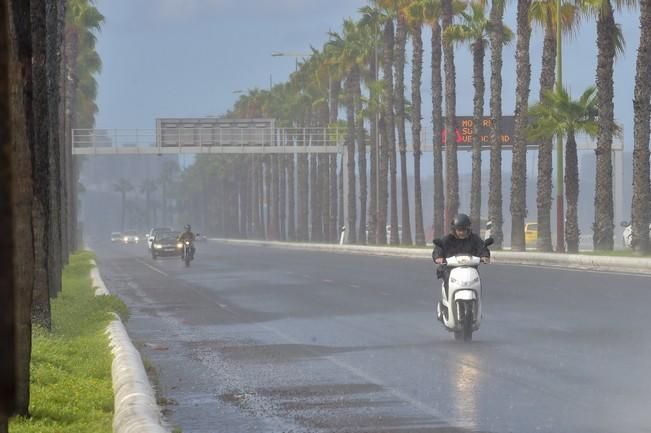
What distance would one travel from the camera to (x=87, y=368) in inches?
545

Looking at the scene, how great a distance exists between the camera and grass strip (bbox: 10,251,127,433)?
9.22m

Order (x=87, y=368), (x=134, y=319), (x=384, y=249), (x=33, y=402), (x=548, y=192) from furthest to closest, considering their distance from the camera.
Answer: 1. (x=384, y=249)
2. (x=548, y=192)
3. (x=134, y=319)
4. (x=87, y=368)
5. (x=33, y=402)

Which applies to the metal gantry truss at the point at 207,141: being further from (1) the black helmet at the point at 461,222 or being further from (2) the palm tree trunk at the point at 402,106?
(1) the black helmet at the point at 461,222

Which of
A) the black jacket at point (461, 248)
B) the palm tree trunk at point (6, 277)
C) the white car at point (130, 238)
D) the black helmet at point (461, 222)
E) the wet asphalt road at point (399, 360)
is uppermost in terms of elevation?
the palm tree trunk at point (6, 277)

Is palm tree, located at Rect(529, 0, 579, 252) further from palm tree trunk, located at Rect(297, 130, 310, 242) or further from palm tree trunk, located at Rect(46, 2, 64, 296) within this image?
palm tree trunk, located at Rect(297, 130, 310, 242)

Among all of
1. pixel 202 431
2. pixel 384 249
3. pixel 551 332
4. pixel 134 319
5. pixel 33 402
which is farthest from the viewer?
pixel 384 249

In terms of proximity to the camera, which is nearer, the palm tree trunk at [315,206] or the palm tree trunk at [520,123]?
the palm tree trunk at [520,123]

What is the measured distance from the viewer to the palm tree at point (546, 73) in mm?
57375

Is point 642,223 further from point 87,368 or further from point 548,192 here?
point 87,368

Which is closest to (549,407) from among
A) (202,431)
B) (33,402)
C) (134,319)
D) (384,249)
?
(202,431)

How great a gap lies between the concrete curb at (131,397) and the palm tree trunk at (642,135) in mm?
34013

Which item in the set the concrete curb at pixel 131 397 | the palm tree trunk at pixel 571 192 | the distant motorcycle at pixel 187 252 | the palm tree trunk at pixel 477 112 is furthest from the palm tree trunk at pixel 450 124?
the concrete curb at pixel 131 397

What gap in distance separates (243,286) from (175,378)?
24.9m

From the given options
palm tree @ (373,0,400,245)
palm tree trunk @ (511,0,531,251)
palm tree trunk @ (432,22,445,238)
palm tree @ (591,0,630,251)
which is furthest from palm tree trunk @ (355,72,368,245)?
palm tree @ (591,0,630,251)
